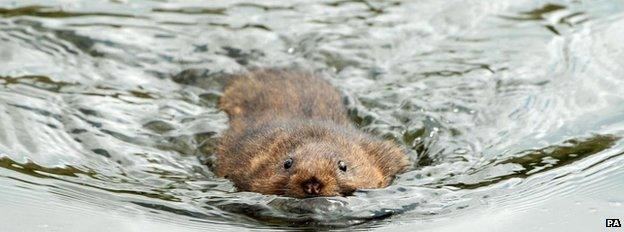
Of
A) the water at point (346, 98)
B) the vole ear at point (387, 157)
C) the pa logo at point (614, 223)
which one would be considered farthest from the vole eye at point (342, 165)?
the pa logo at point (614, 223)

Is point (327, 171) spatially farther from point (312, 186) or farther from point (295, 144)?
point (295, 144)

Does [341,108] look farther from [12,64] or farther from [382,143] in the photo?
[12,64]

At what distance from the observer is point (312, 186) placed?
7699 mm

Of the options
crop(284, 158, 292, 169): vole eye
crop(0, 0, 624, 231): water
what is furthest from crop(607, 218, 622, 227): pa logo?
crop(284, 158, 292, 169): vole eye

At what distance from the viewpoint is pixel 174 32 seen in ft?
37.3

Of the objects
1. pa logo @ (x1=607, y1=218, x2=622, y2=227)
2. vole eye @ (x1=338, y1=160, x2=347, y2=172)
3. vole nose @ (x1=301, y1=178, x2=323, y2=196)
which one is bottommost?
pa logo @ (x1=607, y1=218, x2=622, y2=227)

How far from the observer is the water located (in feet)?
25.5

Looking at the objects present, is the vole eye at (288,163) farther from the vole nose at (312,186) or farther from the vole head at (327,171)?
the vole nose at (312,186)

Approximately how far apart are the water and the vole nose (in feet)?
0.22

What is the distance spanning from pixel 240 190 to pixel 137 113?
5.91 feet

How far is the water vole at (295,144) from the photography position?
791cm

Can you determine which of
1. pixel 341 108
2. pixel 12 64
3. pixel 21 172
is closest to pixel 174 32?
pixel 12 64

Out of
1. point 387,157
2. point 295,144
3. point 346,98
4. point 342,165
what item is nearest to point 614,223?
point 342,165

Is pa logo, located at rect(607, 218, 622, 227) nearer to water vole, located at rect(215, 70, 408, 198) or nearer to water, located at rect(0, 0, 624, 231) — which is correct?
water, located at rect(0, 0, 624, 231)
